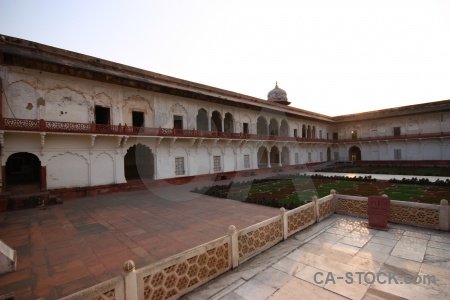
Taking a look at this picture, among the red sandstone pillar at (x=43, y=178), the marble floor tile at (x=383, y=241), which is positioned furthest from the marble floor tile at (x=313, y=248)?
the red sandstone pillar at (x=43, y=178)

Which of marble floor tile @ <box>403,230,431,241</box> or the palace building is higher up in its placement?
the palace building

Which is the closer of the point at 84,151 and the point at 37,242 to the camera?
the point at 37,242

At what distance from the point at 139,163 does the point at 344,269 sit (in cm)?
1532

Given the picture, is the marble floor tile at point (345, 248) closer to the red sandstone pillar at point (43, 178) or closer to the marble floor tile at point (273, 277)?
the marble floor tile at point (273, 277)

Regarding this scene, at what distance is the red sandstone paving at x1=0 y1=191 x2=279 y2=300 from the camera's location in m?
3.65

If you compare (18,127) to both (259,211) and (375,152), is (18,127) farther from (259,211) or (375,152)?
(375,152)

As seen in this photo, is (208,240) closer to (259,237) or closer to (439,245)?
(259,237)

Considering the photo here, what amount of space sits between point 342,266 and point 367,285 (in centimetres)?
58

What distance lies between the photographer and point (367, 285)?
3.29m

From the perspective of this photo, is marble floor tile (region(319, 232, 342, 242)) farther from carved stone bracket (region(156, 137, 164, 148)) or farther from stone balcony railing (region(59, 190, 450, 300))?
carved stone bracket (region(156, 137, 164, 148))

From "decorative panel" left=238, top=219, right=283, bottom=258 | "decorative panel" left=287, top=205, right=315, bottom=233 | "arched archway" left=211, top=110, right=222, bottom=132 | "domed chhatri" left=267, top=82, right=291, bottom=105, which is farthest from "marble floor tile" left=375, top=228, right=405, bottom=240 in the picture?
"domed chhatri" left=267, top=82, right=291, bottom=105

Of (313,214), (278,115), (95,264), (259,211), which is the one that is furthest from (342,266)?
(278,115)

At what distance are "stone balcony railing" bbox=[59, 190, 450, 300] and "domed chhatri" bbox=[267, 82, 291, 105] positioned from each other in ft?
81.0

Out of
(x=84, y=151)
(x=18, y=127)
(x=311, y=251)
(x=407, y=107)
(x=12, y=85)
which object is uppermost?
(x=407, y=107)
